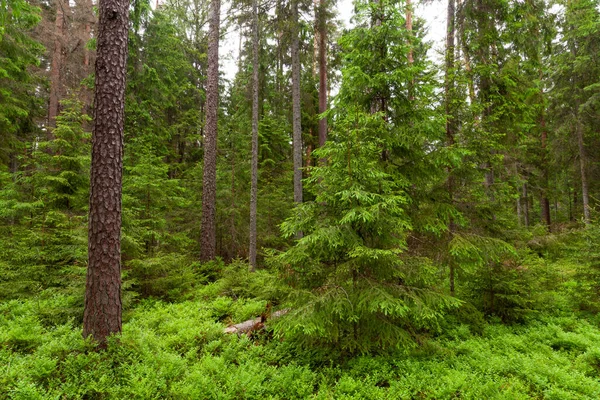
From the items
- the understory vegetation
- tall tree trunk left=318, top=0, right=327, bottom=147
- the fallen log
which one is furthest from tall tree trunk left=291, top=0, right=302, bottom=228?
the understory vegetation

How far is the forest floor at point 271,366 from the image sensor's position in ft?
13.7

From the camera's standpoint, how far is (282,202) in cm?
1515

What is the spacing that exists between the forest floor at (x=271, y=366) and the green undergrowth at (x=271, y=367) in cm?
2

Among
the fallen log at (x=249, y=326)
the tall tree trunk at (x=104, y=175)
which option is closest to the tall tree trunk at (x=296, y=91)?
the fallen log at (x=249, y=326)

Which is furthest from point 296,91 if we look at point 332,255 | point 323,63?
point 332,255

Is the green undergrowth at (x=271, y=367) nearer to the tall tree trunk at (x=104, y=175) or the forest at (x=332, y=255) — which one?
the forest at (x=332, y=255)

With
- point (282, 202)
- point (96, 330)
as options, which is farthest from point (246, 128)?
point (96, 330)

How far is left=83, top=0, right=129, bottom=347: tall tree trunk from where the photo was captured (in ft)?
15.8

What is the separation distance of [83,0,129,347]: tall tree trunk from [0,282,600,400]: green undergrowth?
58cm

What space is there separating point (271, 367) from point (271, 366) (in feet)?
0.30

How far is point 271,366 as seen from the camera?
195 inches

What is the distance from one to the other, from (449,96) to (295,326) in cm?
667

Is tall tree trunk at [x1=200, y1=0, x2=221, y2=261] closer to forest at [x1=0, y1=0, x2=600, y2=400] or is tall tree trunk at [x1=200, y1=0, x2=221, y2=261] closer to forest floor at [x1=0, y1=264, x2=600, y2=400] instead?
forest at [x1=0, y1=0, x2=600, y2=400]

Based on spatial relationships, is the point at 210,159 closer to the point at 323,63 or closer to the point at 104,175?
the point at 323,63
